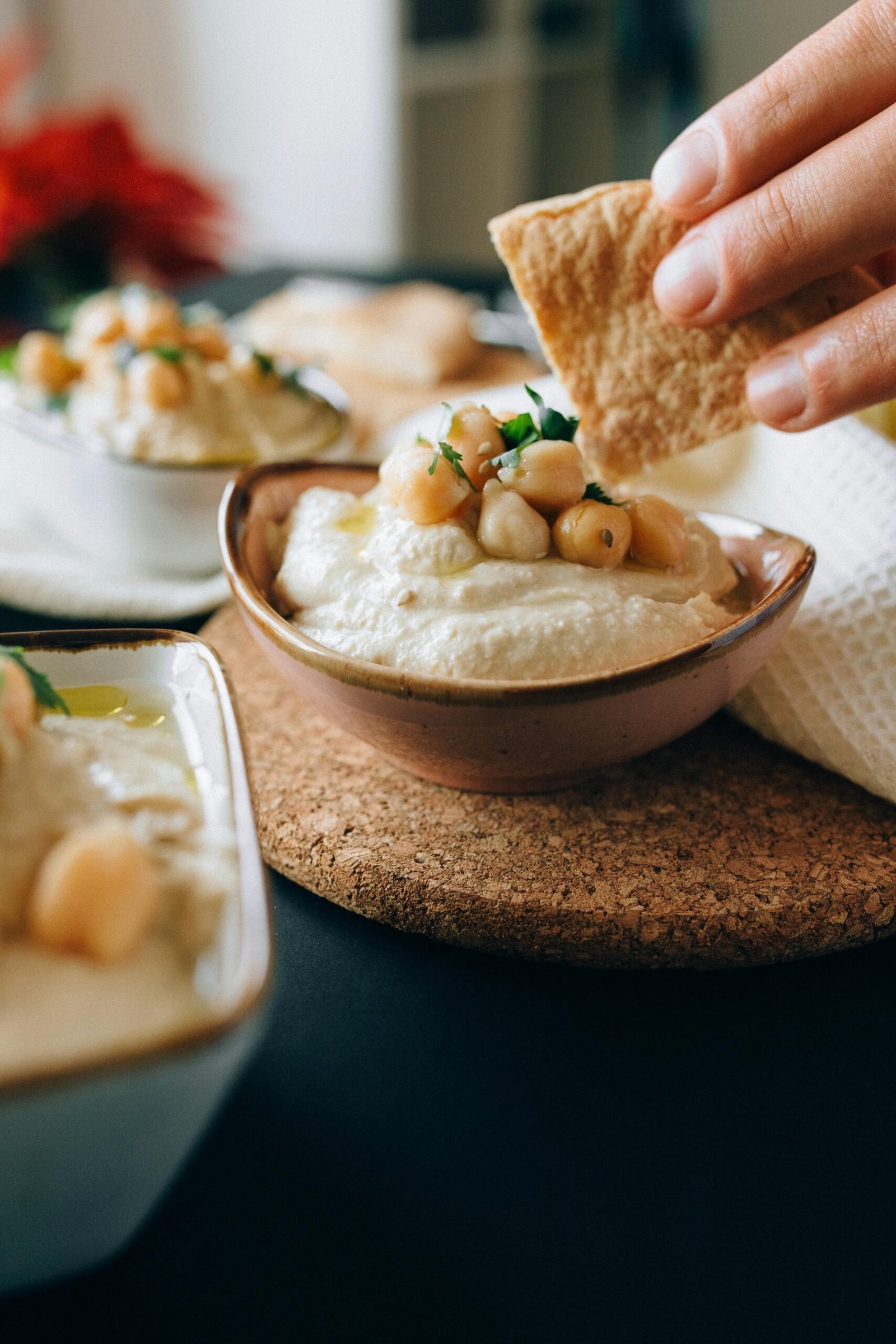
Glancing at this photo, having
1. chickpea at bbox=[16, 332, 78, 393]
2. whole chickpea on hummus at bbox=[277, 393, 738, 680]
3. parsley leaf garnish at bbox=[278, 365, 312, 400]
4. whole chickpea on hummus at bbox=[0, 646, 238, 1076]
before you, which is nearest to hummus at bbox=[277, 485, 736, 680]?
whole chickpea on hummus at bbox=[277, 393, 738, 680]

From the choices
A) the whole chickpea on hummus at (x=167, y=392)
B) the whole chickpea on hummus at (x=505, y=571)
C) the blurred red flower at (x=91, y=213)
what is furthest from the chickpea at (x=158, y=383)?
the blurred red flower at (x=91, y=213)

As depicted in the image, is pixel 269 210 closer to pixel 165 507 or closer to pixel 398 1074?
pixel 165 507

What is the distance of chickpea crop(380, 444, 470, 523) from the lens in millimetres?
1116

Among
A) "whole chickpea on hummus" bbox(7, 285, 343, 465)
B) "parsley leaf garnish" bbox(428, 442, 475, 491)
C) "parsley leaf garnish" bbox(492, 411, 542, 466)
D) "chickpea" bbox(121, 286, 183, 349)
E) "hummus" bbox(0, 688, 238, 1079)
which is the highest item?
"parsley leaf garnish" bbox(492, 411, 542, 466)

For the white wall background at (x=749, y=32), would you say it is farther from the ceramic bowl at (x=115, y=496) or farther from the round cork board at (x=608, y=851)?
the round cork board at (x=608, y=851)

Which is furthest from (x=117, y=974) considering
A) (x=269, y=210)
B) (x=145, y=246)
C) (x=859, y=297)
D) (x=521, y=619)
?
(x=269, y=210)

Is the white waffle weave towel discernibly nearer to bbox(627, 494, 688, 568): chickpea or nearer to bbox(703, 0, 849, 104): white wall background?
bbox(627, 494, 688, 568): chickpea

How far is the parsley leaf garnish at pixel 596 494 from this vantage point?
3.95ft

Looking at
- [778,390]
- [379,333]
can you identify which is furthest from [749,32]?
[778,390]

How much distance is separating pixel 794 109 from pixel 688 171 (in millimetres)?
122

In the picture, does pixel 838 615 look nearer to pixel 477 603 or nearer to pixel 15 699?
pixel 477 603

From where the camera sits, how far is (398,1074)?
2.97 feet

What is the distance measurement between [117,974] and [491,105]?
217 inches

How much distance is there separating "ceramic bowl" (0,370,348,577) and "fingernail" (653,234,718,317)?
71cm
